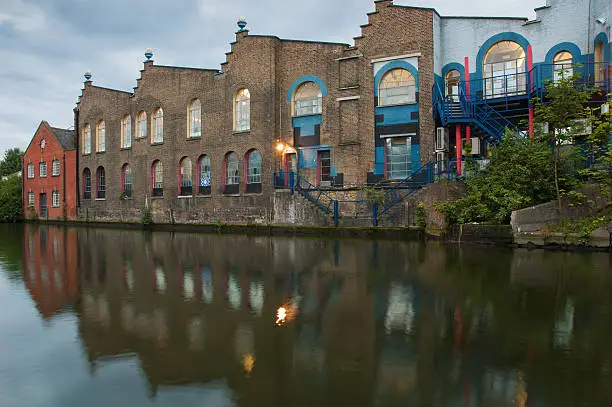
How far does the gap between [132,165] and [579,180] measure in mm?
24918

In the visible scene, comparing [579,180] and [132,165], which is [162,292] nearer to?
[579,180]

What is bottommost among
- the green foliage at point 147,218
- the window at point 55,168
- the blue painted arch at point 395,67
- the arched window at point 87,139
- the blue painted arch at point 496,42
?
the green foliage at point 147,218

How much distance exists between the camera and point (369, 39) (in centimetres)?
2055

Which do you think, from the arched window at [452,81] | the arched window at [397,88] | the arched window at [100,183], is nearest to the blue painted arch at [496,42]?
Answer: the arched window at [452,81]

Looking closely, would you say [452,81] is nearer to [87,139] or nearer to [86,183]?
[87,139]

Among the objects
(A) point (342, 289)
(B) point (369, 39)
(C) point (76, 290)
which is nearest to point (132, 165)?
(B) point (369, 39)

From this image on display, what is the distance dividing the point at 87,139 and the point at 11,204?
35.6ft

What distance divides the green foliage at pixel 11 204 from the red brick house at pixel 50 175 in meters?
0.66

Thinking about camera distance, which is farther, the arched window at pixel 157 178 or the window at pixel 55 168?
the window at pixel 55 168

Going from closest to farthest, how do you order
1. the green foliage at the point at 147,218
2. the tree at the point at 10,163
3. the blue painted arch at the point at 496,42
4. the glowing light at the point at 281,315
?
1. the glowing light at the point at 281,315
2. the blue painted arch at the point at 496,42
3. the green foliage at the point at 147,218
4. the tree at the point at 10,163

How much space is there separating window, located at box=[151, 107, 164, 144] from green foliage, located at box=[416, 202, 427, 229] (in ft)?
56.5

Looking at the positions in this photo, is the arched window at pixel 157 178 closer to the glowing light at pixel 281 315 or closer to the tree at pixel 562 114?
the tree at pixel 562 114

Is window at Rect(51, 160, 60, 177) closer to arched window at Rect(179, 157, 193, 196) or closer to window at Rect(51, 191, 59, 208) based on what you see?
window at Rect(51, 191, 59, 208)

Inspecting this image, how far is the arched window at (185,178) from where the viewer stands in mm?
26328
